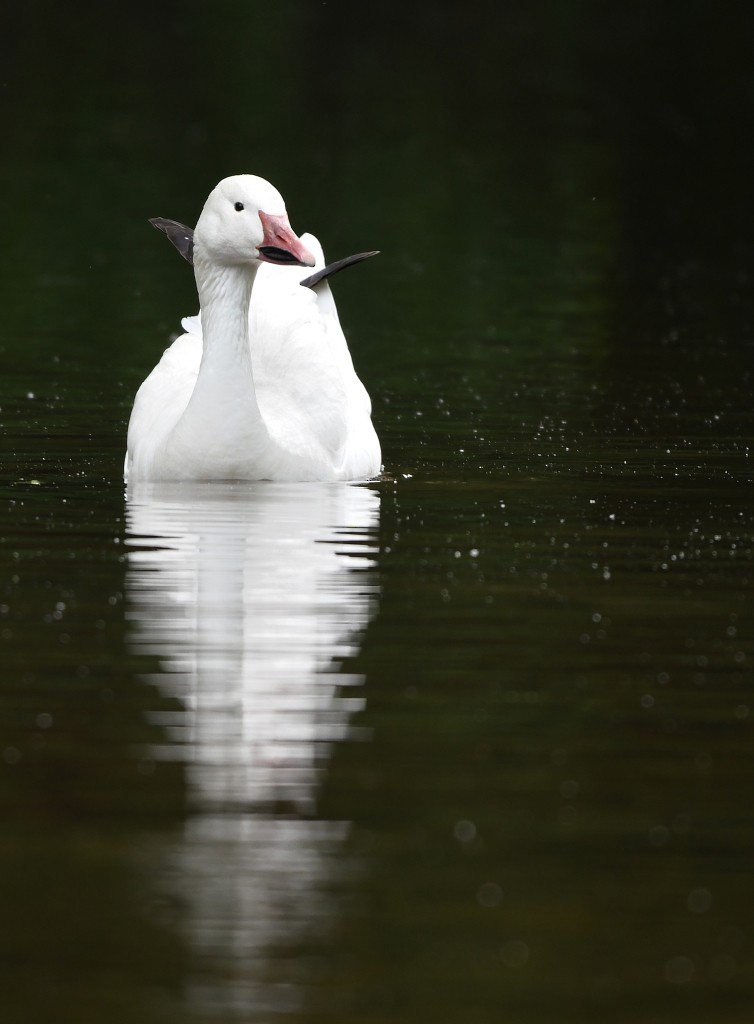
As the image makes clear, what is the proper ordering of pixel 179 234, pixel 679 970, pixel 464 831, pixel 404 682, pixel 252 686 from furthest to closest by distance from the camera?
pixel 179 234
pixel 404 682
pixel 252 686
pixel 464 831
pixel 679 970

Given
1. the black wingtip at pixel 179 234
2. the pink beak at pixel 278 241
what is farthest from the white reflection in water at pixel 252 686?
the black wingtip at pixel 179 234

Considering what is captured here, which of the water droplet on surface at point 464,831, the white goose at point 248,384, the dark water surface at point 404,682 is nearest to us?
the dark water surface at point 404,682

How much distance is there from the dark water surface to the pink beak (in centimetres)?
119

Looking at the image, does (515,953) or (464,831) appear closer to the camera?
(515,953)

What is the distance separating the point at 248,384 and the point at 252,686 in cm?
452

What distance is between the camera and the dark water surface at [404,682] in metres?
5.64

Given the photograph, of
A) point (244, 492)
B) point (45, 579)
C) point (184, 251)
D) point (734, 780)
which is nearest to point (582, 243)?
point (184, 251)

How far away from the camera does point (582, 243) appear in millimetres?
27953

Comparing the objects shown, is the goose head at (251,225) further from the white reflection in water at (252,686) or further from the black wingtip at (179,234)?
the white reflection in water at (252,686)

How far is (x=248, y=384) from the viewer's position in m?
12.2

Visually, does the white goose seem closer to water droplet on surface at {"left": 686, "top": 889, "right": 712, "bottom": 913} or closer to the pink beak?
the pink beak

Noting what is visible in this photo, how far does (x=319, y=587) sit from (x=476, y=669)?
145 cm

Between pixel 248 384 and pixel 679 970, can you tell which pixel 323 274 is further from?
pixel 679 970

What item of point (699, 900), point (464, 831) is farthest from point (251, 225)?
point (699, 900)
